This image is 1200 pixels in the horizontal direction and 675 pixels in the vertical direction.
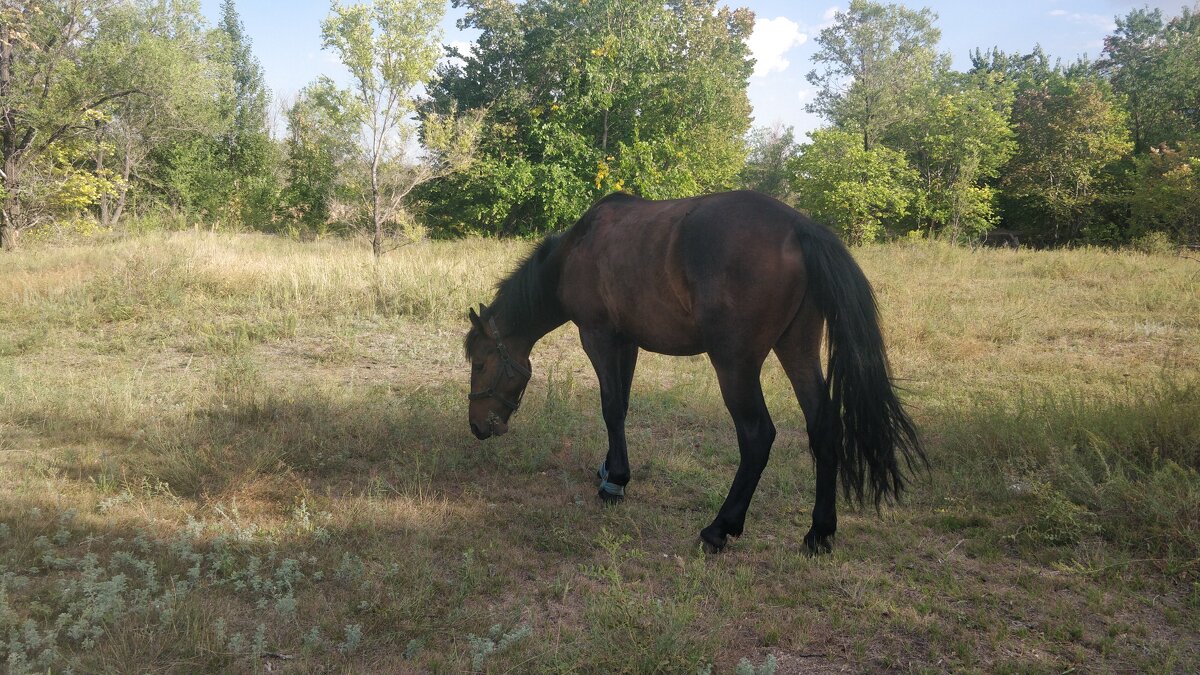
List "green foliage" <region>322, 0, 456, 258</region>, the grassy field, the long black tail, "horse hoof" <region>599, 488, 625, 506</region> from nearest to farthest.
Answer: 1. the grassy field
2. the long black tail
3. "horse hoof" <region>599, 488, 625, 506</region>
4. "green foliage" <region>322, 0, 456, 258</region>

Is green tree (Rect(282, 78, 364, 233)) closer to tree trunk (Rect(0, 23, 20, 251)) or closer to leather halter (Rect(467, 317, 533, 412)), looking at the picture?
tree trunk (Rect(0, 23, 20, 251))

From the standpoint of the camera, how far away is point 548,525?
4121 millimetres

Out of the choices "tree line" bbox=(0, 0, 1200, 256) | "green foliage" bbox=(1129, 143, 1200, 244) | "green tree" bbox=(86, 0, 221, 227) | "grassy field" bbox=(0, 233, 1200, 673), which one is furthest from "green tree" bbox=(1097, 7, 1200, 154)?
"green tree" bbox=(86, 0, 221, 227)

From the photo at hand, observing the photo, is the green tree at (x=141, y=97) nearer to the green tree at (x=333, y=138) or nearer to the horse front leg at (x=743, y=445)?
the green tree at (x=333, y=138)

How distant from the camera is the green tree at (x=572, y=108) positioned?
65.6 ft

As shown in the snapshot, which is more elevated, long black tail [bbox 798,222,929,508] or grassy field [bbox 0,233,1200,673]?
long black tail [bbox 798,222,929,508]

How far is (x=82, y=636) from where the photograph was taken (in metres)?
2.70

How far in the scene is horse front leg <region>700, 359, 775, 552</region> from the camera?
3.79 metres

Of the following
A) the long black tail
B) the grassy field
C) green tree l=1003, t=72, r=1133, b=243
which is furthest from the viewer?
green tree l=1003, t=72, r=1133, b=243

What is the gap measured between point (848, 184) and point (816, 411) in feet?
70.2

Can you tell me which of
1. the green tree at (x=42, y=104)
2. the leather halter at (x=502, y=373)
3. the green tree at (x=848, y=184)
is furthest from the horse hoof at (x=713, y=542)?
the green tree at (x=848, y=184)

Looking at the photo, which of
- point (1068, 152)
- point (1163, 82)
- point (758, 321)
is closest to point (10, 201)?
point (758, 321)

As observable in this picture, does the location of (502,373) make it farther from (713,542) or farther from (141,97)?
(141,97)

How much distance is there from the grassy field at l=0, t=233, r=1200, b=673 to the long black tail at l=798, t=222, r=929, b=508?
560mm
